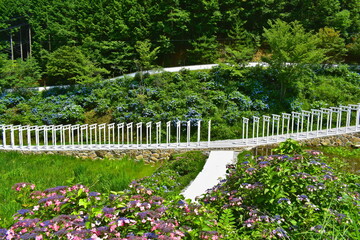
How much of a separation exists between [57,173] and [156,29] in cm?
1654

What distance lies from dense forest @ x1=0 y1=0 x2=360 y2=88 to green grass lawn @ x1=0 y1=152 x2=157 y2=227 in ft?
32.6

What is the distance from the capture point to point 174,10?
22.1 m

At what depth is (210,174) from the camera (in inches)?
316

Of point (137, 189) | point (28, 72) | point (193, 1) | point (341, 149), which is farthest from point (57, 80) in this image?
point (137, 189)

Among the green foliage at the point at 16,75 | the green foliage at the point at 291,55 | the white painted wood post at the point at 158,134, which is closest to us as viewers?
the white painted wood post at the point at 158,134

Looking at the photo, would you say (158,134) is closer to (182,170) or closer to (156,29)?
(182,170)

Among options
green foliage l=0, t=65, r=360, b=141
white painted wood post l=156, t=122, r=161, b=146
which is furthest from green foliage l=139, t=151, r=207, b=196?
green foliage l=0, t=65, r=360, b=141

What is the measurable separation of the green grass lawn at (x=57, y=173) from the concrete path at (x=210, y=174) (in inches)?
57.9

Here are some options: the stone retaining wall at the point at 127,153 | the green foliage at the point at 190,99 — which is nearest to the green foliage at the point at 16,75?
the green foliage at the point at 190,99

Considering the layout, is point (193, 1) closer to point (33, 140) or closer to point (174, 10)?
point (174, 10)

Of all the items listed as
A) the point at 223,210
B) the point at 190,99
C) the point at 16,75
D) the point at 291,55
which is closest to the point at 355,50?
the point at 291,55

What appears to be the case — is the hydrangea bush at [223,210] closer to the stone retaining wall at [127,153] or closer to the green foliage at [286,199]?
the green foliage at [286,199]

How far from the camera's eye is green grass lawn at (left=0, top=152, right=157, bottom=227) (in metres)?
6.37

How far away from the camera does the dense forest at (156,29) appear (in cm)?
2020
